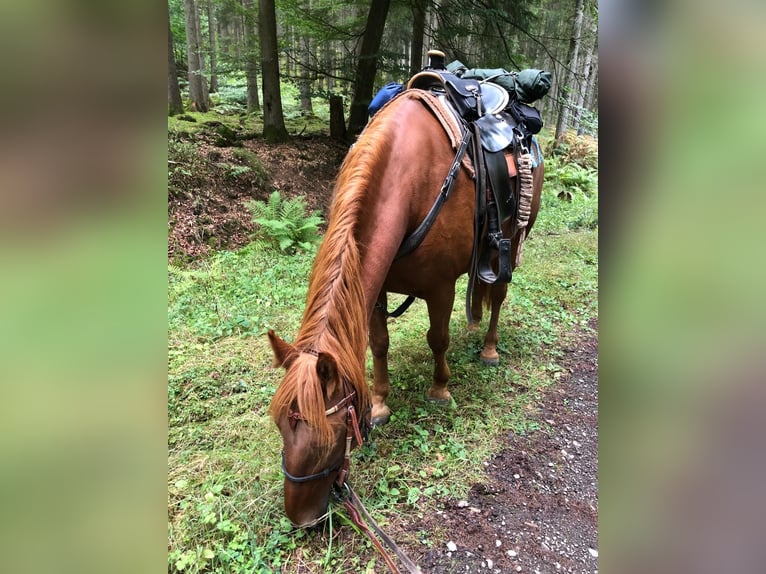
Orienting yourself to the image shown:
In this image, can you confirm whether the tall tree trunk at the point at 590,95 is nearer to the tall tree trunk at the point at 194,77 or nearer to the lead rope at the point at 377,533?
the tall tree trunk at the point at 194,77

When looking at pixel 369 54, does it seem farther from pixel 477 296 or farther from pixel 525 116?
pixel 477 296

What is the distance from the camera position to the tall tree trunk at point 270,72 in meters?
8.41

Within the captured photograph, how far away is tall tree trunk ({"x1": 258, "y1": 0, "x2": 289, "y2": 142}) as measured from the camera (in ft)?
27.6

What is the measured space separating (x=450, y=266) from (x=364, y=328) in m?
1.14

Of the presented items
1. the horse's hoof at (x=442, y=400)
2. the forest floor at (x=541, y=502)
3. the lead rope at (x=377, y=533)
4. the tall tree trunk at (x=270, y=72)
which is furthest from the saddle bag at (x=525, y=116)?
the tall tree trunk at (x=270, y=72)

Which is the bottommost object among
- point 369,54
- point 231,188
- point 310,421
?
point 310,421

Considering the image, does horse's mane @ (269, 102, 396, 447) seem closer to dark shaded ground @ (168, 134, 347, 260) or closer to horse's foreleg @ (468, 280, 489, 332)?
horse's foreleg @ (468, 280, 489, 332)

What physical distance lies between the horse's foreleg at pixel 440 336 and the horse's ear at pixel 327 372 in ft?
4.76

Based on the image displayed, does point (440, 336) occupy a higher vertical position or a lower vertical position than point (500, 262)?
lower

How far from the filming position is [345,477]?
2.30 meters

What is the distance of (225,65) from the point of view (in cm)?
903

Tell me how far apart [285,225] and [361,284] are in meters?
4.43

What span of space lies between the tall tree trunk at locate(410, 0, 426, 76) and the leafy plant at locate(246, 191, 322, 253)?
4.18 metres

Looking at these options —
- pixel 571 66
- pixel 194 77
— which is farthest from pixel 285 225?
pixel 571 66
